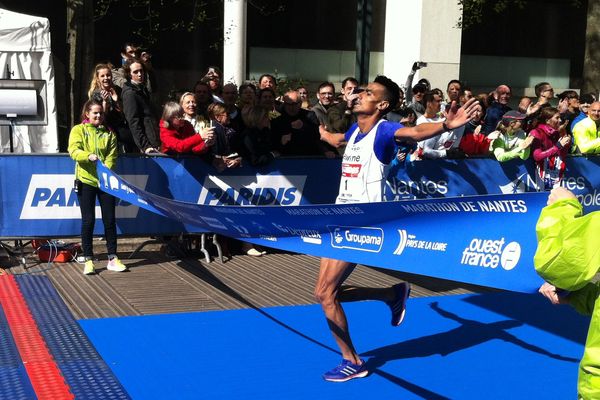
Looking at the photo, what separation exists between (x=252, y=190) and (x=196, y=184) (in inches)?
26.9

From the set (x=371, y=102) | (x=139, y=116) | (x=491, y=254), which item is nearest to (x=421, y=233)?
(x=491, y=254)

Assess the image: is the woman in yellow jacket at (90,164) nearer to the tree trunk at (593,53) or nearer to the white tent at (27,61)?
the white tent at (27,61)

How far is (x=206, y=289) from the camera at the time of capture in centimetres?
886

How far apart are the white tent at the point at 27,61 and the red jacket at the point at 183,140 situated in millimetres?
3859

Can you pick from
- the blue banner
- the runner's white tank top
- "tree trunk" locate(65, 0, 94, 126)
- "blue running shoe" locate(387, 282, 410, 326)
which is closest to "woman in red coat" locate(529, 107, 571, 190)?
"blue running shoe" locate(387, 282, 410, 326)

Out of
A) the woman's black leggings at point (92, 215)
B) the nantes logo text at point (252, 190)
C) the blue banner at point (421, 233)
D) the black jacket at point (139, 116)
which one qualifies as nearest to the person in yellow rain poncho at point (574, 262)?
the blue banner at point (421, 233)

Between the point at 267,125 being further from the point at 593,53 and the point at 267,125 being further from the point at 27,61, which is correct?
the point at 593,53

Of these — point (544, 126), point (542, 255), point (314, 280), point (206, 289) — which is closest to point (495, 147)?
point (544, 126)

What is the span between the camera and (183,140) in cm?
967

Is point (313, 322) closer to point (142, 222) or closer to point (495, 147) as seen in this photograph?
point (142, 222)

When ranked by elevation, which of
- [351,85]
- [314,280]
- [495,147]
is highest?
[351,85]

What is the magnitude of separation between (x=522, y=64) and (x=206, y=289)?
22.6 metres

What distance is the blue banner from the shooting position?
420 cm

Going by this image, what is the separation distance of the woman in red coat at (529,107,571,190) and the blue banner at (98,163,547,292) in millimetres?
6488
